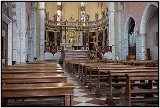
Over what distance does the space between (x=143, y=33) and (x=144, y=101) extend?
484 inches

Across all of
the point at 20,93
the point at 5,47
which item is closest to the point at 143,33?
the point at 5,47

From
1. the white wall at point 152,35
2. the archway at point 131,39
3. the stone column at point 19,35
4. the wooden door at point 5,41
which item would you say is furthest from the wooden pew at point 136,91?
the archway at point 131,39

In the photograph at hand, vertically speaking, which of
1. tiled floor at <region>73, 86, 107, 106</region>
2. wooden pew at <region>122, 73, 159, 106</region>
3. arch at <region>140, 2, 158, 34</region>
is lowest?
tiled floor at <region>73, 86, 107, 106</region>

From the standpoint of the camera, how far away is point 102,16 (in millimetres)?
27453

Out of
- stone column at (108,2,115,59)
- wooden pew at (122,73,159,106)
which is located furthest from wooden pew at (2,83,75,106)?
stone column at (108,2,115,59)

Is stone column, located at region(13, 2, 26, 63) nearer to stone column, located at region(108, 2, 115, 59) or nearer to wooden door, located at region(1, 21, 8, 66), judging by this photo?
wooden door, located at region(1, 21, 8, 66)

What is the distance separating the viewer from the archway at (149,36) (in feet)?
51.4

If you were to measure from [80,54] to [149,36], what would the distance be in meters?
7.31

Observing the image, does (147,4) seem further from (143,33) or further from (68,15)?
(68,15)

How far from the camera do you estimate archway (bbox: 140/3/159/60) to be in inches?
617

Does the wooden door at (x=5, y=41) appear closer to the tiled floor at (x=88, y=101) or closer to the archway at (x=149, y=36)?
the tiled floor at (x=88, y=101)

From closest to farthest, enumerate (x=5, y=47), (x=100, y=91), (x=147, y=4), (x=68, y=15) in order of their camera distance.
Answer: (x=100, y=91), (x=5, y=47), (x=147, y=4), (x=68, y=15)

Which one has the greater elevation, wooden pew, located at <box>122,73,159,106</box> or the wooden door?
the wooden door

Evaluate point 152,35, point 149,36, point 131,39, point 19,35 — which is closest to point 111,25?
point 131,39
